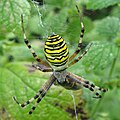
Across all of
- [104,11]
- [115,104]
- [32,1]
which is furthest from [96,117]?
[104,11]

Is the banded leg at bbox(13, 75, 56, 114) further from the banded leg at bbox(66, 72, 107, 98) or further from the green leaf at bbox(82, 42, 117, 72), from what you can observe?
the green leaf at bbox(82, 42, 117, 72)

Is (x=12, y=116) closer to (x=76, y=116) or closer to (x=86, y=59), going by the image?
(x=76, y=116)

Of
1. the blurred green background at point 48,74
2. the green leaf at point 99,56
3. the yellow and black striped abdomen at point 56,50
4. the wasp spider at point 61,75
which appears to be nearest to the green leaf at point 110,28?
the blurred green background at point 48,74

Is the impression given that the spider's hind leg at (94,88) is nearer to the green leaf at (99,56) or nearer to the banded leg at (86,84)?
the banded leg at (86,84)

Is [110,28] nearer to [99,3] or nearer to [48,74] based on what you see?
[99,3]

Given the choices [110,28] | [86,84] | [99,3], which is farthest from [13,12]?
[110,28]

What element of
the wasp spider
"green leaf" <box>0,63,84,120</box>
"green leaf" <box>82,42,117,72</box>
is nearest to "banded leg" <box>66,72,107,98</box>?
the wasp spider
